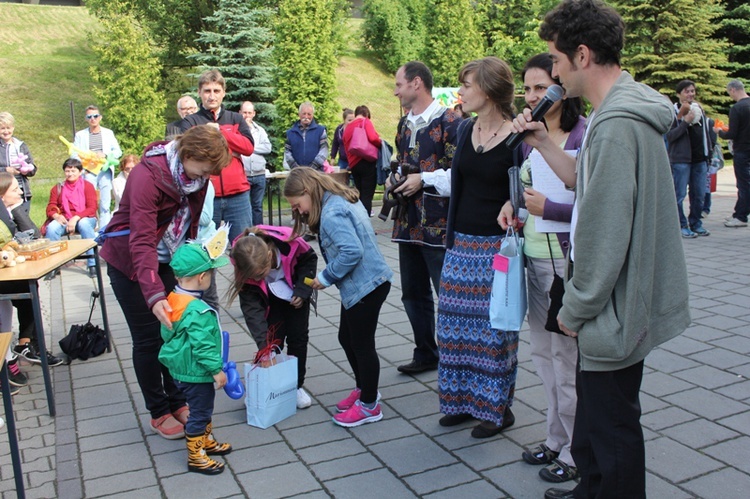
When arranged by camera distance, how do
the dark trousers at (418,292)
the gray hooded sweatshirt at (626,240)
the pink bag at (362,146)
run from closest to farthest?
the gray hooded sweatshirt at (626,240) → the dark trousers at (418,292) → the pink bag at (362,146)

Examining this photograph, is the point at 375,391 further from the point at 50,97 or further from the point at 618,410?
the point at 50,97

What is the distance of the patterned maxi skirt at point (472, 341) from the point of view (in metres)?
3.72

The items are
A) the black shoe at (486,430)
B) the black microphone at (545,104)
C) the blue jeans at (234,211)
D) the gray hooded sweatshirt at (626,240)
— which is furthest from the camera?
the blue jeans at (234,211)

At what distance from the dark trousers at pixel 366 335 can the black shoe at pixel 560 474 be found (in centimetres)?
114

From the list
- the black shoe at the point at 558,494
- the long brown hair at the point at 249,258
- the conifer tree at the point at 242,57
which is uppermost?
the conifer tree at the point at 242,57

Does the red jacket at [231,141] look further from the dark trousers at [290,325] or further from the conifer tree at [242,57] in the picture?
the conifer tree at [242,57]

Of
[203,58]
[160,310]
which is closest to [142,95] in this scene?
[203,58]

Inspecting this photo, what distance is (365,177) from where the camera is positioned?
1036 centimetres

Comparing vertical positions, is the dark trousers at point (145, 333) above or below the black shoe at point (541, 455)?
above

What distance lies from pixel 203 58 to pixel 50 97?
25.3 ft

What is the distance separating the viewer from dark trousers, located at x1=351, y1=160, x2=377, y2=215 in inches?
406

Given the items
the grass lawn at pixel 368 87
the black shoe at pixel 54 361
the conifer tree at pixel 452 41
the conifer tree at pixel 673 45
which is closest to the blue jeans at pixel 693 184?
the black shoe at pixel 54 361

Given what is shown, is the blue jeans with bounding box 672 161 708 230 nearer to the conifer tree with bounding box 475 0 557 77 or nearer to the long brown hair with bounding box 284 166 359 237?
the long brown hair with bounding box 284 166 359 237

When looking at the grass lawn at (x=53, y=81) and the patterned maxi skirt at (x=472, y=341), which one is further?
the grass lawn at (x=53, y=81)
